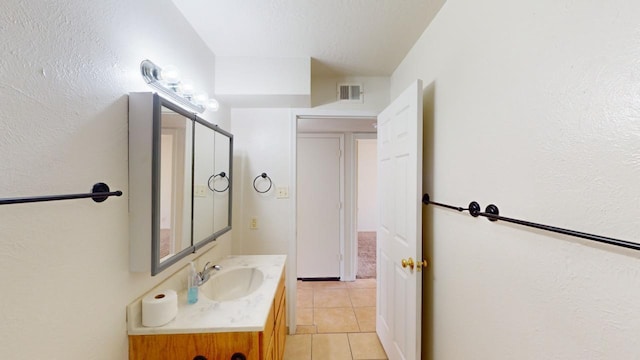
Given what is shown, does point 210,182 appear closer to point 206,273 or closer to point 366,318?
point 206,273

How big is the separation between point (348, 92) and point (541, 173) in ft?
5.84

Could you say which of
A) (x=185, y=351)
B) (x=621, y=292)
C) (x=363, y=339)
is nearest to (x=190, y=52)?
(x=185, y=351)

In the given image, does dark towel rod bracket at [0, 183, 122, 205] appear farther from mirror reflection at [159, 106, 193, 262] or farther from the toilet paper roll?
the toilet paper roll

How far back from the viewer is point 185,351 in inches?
42.7

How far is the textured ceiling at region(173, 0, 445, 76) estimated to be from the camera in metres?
1.39

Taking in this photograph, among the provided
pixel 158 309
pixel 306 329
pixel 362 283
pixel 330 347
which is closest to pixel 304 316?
pixel 306 329

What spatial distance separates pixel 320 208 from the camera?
11.6 feet

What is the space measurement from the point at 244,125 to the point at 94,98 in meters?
1.47

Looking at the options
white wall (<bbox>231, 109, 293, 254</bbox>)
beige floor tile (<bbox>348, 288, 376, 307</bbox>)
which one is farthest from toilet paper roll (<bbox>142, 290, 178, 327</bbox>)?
beige floor tile (<bbox>348, 288, 376, 307</bbox>)

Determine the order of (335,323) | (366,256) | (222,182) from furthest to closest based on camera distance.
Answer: (366,256), (335,323), (222,182)

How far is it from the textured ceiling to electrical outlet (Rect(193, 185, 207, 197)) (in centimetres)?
99

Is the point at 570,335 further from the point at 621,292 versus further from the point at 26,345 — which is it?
the point at 26,345

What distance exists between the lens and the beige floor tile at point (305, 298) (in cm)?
285

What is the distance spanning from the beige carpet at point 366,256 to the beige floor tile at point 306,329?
4.56ft
